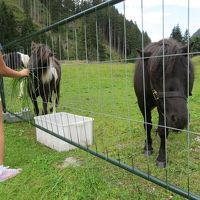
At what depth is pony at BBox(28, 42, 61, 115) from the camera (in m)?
5.05

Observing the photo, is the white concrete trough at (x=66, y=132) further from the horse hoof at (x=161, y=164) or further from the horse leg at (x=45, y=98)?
the horse hoof at (x=161, y=164)

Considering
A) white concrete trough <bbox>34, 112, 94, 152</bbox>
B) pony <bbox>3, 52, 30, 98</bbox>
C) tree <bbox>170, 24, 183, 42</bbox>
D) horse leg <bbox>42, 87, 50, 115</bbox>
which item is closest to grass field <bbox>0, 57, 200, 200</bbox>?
white concrete trough <bbox>34, 112, 94, 152</bbox>

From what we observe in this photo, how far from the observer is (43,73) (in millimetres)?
5379

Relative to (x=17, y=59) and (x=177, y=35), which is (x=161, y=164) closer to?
(x=177, y=35)

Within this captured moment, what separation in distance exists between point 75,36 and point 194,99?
527 centimetres

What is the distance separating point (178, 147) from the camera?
166 inches

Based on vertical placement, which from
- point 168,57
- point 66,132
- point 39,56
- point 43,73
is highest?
point 39,56

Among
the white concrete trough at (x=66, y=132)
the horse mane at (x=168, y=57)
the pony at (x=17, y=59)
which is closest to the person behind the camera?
the horse mane at (x=168, y=57)

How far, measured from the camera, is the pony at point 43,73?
505 cm

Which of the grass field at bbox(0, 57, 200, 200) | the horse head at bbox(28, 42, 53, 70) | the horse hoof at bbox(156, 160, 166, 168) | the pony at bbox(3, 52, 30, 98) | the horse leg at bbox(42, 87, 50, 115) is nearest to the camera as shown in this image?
the grass field at bbox(0, 57, 200, 200)

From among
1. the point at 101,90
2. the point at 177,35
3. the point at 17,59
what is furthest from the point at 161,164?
the point at 17,59

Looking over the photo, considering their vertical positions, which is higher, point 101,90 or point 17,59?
point 17,59

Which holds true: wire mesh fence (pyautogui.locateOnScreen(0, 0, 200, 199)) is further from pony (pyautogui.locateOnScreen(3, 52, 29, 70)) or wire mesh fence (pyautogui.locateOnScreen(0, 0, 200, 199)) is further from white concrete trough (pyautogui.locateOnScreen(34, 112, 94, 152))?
pony (pyautogui.locateOnScreen(3, 52, 29, 70))

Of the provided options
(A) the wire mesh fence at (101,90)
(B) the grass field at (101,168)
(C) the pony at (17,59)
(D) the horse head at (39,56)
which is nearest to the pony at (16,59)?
(C) the pony at (17,59)
